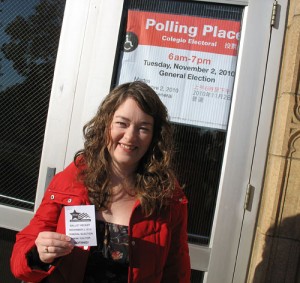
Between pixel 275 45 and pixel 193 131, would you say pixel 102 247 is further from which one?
pixel 275 45

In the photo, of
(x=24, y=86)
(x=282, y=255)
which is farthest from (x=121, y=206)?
(x=24, y=86)

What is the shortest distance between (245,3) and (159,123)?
1.33 metres

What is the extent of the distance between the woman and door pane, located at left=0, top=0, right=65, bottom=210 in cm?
117

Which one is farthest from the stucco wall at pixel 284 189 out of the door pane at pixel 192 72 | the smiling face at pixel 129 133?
the smiling face at pixel 129 133

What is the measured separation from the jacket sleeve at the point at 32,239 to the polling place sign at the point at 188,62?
4.08 ft

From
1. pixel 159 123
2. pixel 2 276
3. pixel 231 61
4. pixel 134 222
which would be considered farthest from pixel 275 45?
pixel 2 276

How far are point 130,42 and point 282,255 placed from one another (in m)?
1.77

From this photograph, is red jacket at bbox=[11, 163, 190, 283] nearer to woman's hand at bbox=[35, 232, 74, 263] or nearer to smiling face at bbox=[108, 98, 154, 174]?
woman's hand at bbox=[35, 232, 74, 263]

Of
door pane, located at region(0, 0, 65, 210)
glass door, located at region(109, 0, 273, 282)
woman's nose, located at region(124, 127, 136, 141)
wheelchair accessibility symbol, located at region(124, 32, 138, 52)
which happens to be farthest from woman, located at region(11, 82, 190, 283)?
door pane, located at region(0, 0, 65, 210)

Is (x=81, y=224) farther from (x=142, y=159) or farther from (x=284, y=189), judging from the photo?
(x=284, y=189)

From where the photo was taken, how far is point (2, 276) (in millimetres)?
2863

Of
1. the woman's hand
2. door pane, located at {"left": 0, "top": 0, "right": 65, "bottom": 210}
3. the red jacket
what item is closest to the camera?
the woman's hand

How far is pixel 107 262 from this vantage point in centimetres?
150

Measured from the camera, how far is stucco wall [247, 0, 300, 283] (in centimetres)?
233
